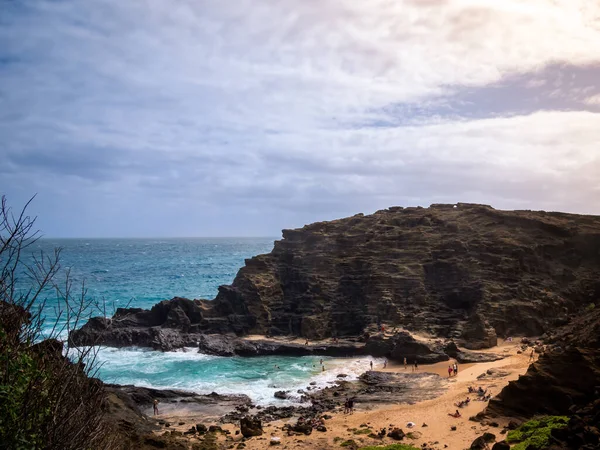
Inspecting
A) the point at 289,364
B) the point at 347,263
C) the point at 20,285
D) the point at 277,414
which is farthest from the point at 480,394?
the point at 20,285

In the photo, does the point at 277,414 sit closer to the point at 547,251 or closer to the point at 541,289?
the point at 541,289

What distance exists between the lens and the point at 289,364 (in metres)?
46.7

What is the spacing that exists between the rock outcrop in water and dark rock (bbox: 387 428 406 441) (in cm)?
2395

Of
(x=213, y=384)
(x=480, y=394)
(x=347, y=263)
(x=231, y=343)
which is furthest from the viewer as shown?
(x=347, y=263)

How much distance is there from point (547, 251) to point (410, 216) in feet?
63.8

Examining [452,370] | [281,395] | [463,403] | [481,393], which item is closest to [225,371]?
[281,395]

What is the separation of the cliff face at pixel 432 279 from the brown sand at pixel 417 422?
43.6ft

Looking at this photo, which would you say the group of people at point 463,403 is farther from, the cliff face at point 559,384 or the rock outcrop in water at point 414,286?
the rock outcrop in water at point 414,286

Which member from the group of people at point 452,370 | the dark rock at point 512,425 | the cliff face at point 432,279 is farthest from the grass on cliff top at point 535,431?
the cliff face at point 432,279

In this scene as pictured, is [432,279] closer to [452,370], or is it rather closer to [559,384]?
[452,370]

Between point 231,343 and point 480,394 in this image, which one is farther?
point 231,343

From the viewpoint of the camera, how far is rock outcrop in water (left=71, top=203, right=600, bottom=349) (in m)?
50.6

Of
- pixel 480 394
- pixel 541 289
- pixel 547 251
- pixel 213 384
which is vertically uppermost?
pixel 547 251

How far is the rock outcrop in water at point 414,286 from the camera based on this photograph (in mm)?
50562
